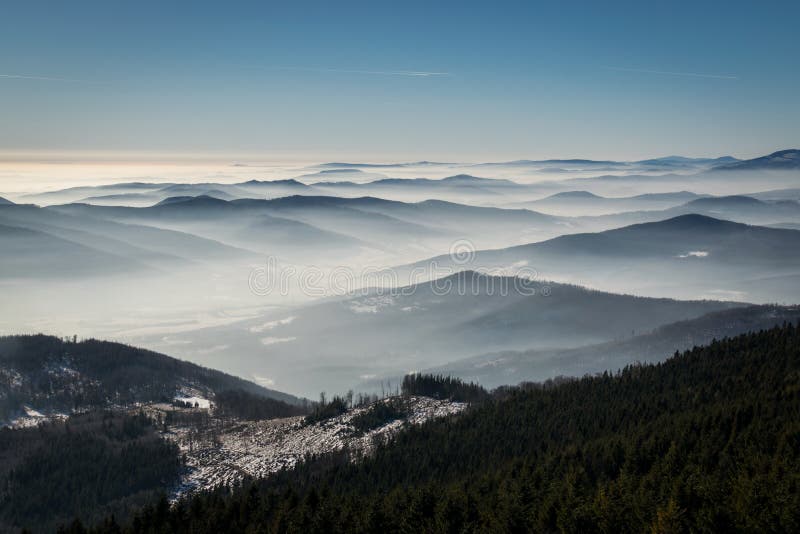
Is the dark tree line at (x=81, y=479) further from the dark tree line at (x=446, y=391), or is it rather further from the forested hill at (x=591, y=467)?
the dark tree line at (x=446, y=391)

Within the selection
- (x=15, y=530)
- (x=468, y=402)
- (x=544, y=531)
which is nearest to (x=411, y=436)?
(x=468, y=402)

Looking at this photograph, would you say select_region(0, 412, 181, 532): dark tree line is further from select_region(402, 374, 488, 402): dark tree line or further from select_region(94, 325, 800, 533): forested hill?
select_region(402, 374, 488, 402): dark tree line

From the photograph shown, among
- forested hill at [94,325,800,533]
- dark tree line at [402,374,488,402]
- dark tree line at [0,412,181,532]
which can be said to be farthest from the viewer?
dark tree line at [402,374,488,402]

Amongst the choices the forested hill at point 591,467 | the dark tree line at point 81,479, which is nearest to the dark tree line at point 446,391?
the forested hill at point 591,467

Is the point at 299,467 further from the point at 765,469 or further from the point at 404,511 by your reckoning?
the point at 765,469

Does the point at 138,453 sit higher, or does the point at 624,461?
the point at 624,461

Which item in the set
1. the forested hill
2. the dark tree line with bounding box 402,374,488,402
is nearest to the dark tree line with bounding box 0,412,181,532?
the forested hill

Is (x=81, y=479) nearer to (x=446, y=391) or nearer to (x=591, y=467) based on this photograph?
(x=446, y=391)

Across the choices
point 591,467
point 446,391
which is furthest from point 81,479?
point 591,467

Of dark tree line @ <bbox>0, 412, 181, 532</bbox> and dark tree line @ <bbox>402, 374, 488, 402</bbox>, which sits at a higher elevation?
dark tree line @ <bbox>402, 374, 488, 402</bbox>
